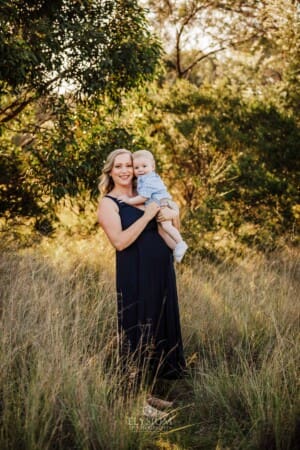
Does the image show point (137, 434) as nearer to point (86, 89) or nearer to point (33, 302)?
point (33, 302)

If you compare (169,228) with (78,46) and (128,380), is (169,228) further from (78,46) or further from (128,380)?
(78,46)

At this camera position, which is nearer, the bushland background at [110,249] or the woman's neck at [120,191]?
the bushland background at [110,249]

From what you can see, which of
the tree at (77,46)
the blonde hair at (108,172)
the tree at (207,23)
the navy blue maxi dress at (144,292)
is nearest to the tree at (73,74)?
the tree at (77,46)

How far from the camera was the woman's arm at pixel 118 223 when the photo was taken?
4.33 m

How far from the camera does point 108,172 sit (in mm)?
4754

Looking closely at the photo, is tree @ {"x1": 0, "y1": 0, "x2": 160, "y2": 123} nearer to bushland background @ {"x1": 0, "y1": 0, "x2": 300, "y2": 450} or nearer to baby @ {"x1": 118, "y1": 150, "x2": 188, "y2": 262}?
bushland background @ {"x1": 0, "y1": 0, "x2": 300, "y2": 450}

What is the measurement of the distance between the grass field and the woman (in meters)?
0.30

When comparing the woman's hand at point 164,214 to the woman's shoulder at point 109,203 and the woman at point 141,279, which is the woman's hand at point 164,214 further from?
the woman's shoulder at point 109,203

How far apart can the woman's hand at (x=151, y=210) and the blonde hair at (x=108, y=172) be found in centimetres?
50

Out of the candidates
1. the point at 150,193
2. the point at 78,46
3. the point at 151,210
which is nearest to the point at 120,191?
the point at 150,193

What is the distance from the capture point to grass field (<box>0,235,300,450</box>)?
3.62 metres

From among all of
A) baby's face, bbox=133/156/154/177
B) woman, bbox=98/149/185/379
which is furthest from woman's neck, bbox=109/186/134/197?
baby's face, bbox=133/156/154/177

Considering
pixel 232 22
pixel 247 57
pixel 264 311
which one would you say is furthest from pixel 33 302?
pixel 232 22

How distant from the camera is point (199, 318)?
612 cm
